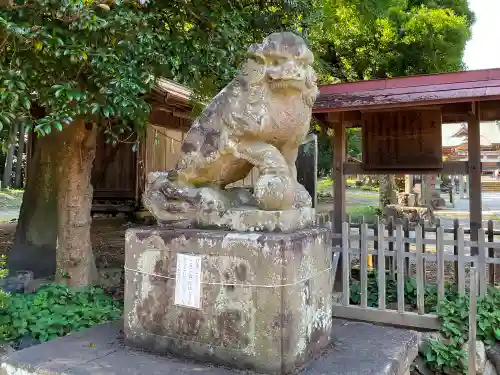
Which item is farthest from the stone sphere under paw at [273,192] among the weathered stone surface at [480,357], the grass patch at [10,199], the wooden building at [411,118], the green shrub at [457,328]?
the grass patch at [10,199]

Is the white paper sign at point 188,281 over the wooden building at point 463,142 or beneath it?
beneath

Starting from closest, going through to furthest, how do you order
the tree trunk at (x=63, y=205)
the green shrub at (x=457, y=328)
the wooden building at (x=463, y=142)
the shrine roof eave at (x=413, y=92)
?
1. the green shrub at (x=457, y=328)
2. the shrine roof eave at (x=413, y=92)
3. the tree trunk at (x=63, y=205)
4. the wooden building at (x=463, y=142)

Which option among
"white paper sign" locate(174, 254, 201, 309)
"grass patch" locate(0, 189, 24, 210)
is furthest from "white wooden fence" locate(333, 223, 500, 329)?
"grass patch" locate(0, 189, 24, 210)

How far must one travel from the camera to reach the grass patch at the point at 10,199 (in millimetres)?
18817

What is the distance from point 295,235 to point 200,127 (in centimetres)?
107

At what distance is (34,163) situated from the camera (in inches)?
249

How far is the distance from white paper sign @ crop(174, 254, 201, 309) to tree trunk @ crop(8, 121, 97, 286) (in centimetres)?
286

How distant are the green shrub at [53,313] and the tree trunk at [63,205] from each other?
52cm

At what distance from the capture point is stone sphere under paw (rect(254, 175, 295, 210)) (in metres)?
2.65

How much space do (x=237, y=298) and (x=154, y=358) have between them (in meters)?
0.71

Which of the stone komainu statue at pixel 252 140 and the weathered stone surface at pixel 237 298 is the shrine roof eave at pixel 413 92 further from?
the weathered stone surface at pixel 237 298

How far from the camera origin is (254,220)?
2.70 meters

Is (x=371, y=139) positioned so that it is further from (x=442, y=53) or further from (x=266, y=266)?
(x=442, y=53)

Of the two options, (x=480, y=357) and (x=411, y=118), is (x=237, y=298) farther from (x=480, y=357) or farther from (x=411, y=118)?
(x=411, y=118)
